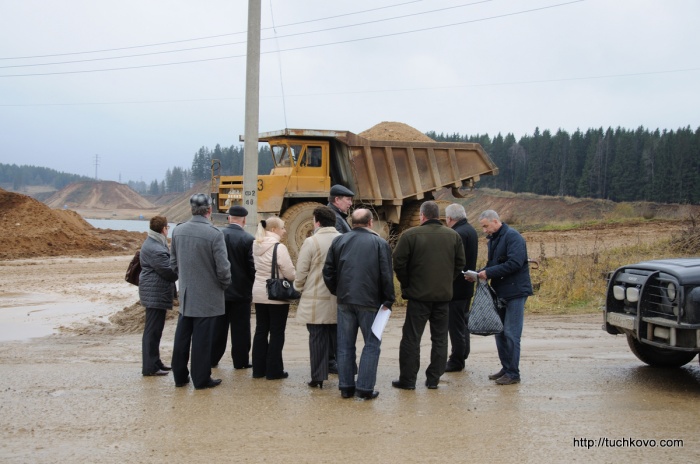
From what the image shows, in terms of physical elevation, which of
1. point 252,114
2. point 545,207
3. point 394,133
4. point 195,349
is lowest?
point 195,349

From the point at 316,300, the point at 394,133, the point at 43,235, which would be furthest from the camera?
the point at 43,235

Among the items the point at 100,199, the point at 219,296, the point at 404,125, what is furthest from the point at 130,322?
the point at 100,199

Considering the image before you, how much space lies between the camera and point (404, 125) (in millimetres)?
19859

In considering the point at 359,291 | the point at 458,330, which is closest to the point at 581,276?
the point at 458,330

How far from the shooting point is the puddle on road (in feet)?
34.3

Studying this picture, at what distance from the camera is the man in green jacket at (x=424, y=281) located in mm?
6531

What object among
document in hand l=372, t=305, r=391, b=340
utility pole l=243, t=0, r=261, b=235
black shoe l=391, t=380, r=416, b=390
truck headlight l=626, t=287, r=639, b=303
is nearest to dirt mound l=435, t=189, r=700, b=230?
utility pole l=243, t=0, r=261, b=235

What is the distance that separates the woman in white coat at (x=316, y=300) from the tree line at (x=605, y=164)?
56700 mm

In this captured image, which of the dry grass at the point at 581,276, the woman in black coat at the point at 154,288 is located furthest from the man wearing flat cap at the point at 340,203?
the dry grass at the point at 581,276

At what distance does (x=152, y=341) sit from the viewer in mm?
7164

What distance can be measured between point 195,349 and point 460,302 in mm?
2716

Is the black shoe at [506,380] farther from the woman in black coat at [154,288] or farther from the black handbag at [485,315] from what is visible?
the woman in black coat at [154,288]

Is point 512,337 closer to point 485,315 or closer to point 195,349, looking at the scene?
point 485,315

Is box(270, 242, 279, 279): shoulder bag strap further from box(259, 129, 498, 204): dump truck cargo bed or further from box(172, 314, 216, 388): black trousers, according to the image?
box(259, 129, 498, 204): dump truck cargo bed
